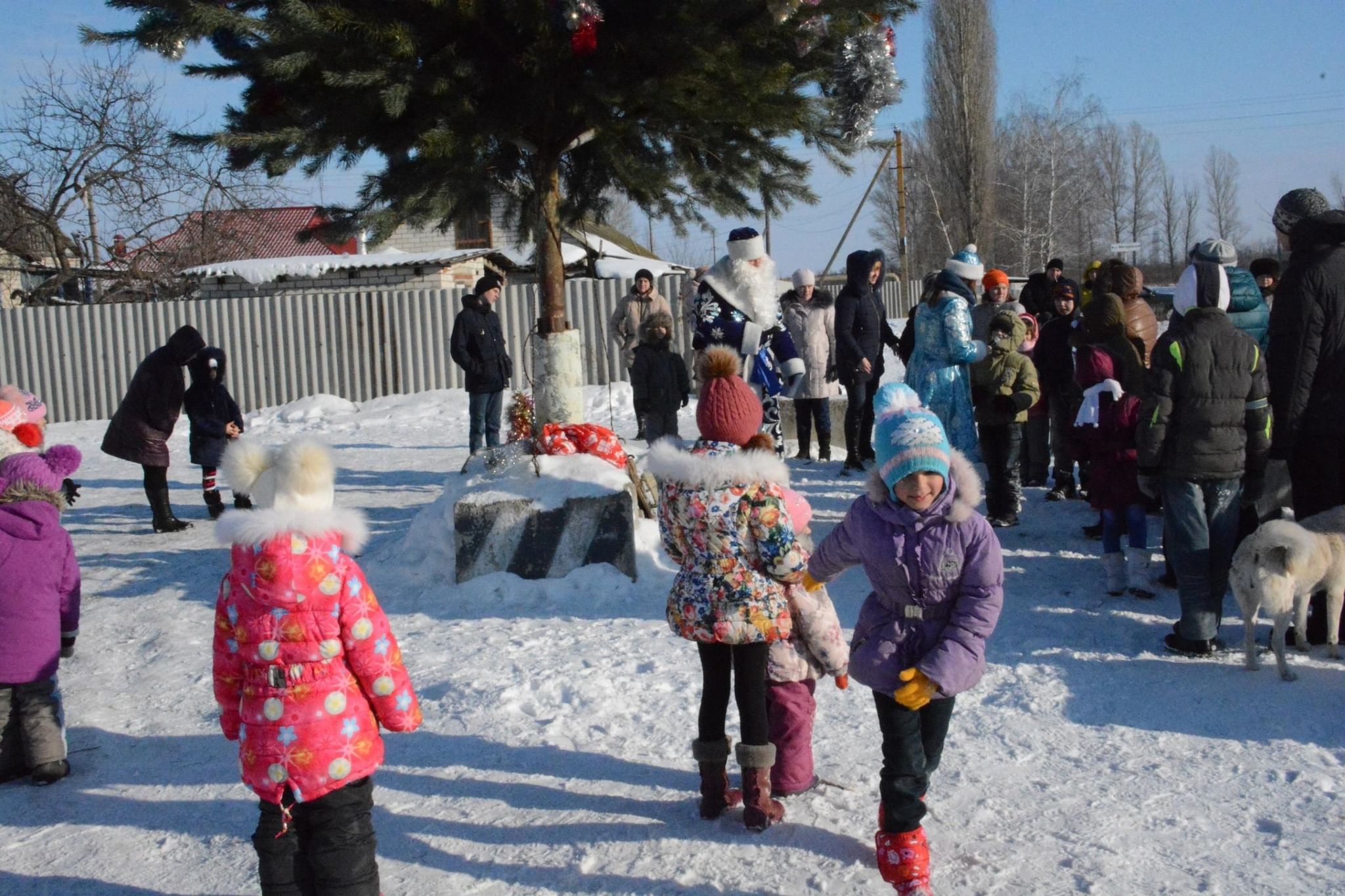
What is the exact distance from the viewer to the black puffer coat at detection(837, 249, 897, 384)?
9.05 m

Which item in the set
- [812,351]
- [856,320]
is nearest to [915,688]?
[856,320]

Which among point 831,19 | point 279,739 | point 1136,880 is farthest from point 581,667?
point 831,19

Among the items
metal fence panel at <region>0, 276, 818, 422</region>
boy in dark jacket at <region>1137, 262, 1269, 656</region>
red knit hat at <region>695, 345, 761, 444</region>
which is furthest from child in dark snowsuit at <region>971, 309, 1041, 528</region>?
metal fence panel at <region>0, 276, 818, 422</region>

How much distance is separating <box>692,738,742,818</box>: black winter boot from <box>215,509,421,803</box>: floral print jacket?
102 cm

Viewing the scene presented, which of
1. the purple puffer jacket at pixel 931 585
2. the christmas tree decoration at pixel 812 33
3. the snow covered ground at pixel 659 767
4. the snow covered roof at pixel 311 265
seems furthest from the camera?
the snow covered roof at pixel 311 265

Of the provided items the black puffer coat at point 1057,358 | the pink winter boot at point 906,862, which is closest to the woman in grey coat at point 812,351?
the black puffer coat at point 1057,358

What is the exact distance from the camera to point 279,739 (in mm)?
2781

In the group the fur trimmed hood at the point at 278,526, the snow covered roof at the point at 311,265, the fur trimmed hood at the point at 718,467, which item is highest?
the snow covered roof at the point at 311,265

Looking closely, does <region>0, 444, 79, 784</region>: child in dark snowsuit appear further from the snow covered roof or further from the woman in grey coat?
the snow covered roof

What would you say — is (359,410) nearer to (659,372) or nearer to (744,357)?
(659,372)

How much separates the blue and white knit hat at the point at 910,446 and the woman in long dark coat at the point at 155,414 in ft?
21.6

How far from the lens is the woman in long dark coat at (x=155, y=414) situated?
7992 mm

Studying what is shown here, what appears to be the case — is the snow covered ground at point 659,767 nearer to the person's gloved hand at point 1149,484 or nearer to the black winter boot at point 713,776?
the black winter boot at point 713,776

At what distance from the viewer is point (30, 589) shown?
13.4ft
